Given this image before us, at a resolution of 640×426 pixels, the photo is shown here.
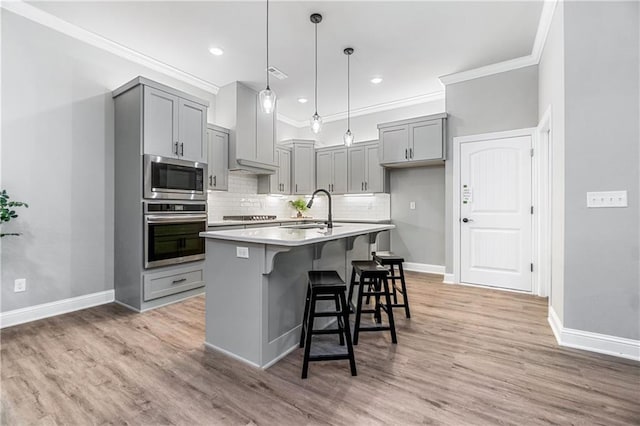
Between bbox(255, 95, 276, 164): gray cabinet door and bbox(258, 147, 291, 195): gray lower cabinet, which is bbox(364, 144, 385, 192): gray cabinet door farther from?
bbox(255, 95, 276, 164): gray cabinet door

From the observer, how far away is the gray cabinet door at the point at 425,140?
434cm

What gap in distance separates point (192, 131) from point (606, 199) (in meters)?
4.10

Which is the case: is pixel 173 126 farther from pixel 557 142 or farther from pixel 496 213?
pixel 496 213

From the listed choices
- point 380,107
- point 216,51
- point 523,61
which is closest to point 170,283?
point 216,51

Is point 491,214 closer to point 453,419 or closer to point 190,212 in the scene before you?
point 453,419

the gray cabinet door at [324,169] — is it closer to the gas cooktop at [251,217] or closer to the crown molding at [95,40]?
the gas cooktop at [251,217]

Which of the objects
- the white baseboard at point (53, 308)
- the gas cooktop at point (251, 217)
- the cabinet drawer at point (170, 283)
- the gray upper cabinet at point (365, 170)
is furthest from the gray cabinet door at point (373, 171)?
the white baseboard at point (53, 308)

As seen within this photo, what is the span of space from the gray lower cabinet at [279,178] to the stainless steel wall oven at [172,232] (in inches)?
67.6

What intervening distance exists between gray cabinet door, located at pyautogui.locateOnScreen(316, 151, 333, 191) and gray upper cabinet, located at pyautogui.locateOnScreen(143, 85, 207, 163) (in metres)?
2.56

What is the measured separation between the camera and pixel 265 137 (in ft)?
16.4

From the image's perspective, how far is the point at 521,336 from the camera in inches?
99.8

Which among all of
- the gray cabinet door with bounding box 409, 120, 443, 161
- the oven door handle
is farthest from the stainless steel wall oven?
the gray cabinet door with bounding box 409, 120, 443, 161

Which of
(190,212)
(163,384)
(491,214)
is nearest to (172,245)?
(190,212)

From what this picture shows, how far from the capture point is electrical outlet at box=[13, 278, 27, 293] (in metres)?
2.79
